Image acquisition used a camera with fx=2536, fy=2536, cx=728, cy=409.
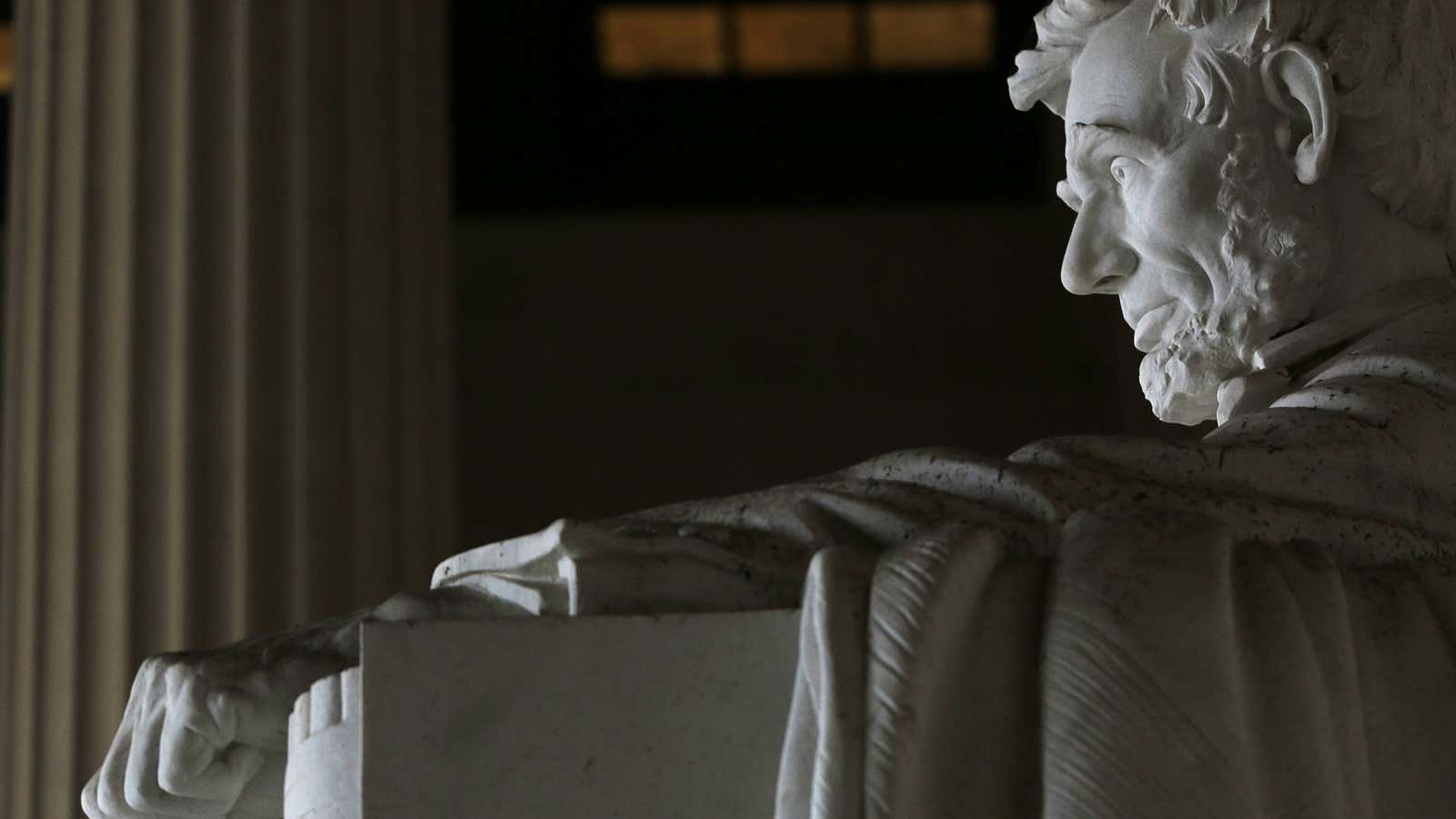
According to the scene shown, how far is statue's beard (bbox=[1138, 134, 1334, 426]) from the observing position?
266 cm

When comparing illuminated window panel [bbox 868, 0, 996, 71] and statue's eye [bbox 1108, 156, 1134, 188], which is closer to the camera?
statue's eye [bbox 1108, 156, 1134, 188]

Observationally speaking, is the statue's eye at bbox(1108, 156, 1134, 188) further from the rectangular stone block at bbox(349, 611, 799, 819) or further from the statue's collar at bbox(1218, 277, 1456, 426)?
the rectangular stone block at bbox(349, 611, 799, 819)

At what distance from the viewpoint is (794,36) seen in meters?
11.6

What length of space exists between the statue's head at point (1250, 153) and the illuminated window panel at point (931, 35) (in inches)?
346

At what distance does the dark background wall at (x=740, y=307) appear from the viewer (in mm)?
10719

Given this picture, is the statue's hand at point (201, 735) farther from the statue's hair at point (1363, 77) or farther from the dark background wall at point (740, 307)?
the dark background wall at point (740, 307)

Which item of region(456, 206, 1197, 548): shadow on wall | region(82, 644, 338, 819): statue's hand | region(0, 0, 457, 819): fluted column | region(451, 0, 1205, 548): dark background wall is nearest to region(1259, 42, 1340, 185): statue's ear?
region(82, 644, 338, 819): statue's hand

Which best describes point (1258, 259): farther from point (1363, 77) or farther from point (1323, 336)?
point (1363, 77)

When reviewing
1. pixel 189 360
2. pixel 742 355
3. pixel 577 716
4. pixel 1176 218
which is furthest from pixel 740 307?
pixel 577 716

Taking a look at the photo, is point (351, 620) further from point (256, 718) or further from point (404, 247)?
point (404, 247)

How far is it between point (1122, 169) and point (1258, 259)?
0.18 metres

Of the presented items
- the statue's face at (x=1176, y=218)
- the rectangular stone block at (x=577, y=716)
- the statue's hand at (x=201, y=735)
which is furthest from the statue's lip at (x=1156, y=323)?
the statue's hand at (x=201, y=735)

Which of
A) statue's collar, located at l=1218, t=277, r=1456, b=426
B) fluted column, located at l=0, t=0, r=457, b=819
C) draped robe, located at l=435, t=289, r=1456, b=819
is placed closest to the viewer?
draped robe, located at l=435, t=289, r=1456, b=819

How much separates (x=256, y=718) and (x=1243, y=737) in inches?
34.4
